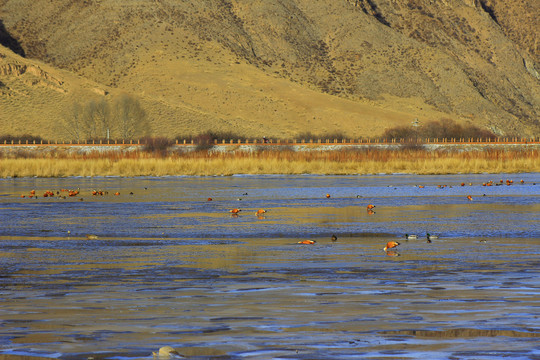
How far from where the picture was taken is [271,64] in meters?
168

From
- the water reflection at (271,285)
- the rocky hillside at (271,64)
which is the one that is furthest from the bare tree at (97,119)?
the water reflection at (271,285)

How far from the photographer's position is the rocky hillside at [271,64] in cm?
14450

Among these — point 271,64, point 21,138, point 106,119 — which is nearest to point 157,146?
point 21,138

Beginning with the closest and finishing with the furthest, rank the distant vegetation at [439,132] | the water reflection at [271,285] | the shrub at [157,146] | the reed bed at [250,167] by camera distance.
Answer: the water reflection at [271,285] → the reed bed at [250,167] → the shrub at [157,146] → the distant vegetation at [439,132]

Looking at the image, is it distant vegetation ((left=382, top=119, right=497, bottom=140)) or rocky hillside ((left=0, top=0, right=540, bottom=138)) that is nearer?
distant vegetation ((left=382, top=119, right=497, bottom=140))

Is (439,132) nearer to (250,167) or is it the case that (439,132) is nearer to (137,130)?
(137,130)

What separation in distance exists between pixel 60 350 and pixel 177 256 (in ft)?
29.1

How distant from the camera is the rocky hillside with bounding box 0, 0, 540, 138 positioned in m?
144

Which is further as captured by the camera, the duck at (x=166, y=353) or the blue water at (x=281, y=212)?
the blue water at (x=281, y=212)

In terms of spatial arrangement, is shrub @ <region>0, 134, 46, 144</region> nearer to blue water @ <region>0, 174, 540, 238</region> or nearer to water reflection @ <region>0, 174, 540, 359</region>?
blue water @ <region>0, 174, 540, 238</region>

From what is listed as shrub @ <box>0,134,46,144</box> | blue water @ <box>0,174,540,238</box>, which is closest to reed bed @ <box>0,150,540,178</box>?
blue water @ <box>0,174,540,238</box>

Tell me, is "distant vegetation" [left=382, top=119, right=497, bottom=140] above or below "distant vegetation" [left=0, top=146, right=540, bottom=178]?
above

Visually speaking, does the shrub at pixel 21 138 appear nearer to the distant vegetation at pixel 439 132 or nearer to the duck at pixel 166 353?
the distant vegetation at pixel 439 132

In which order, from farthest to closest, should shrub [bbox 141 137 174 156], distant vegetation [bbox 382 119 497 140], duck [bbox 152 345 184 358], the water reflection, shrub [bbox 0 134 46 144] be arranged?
distant vegetation [bbox 382 119 497 140]
shrub [bbox 0 134 46 144]
shrub [bbox 141 137 174 156]
the water reflection
duck [bbox 152 345 184 358]
